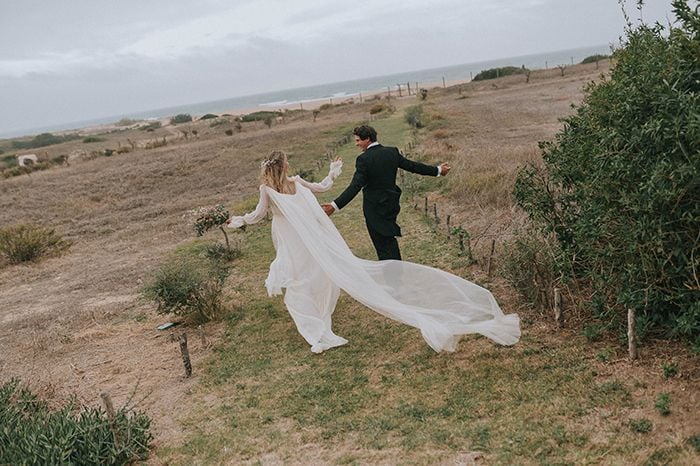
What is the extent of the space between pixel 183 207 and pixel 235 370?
1456 centimetres

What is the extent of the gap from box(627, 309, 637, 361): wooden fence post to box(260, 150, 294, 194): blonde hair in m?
4.03

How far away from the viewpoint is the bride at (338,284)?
5732mm

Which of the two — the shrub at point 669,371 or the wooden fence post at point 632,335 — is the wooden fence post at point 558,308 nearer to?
the wooden fence post at point 632,335

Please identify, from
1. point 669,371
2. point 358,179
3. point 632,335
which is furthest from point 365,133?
point 669,371

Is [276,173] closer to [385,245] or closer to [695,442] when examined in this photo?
[385,245]

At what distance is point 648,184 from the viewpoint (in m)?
4.32

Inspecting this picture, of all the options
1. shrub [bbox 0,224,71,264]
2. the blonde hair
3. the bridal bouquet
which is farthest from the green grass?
shrub [bbox 0,224,71,264]

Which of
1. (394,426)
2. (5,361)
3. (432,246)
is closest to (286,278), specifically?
(394,426)

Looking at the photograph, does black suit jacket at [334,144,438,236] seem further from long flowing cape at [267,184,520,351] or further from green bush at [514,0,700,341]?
green bush at [514,0,700,341]

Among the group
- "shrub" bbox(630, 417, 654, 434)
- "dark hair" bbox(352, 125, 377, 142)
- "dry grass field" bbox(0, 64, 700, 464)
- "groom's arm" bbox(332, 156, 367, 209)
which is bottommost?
"dry grass field" bbox(0, 64, 700, 464)

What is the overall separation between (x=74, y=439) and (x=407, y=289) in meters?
3.48

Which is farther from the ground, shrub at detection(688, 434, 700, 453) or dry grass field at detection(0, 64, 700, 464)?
shrub at detection(688, 434, 700, 453)

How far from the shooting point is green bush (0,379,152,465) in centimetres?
448

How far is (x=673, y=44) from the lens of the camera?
4.66 m
